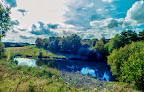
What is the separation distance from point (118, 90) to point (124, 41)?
51.2 meters

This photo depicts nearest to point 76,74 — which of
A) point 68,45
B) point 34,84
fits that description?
point 34,84

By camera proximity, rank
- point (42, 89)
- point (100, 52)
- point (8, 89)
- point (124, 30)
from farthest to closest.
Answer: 1. point (100, 52)
2. point (124, 30)
3. point (42, 89)
4. point (8, 89)

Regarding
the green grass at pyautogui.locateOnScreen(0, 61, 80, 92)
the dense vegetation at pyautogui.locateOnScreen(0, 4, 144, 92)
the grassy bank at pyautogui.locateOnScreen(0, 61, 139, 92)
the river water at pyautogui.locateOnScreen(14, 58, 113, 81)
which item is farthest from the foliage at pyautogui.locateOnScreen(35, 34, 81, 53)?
the green grass at pyautogui.locateOnScreen(0, 61, 80, 92)

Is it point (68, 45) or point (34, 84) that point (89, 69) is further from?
point (68, 45)

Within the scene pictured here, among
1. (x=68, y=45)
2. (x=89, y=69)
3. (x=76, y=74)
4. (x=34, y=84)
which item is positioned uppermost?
(x=68, y=45)

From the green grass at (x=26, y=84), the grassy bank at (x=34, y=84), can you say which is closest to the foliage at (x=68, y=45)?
the grassy bank at (x=34, y=84)

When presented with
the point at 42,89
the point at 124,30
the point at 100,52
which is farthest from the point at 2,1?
the point at 100,52

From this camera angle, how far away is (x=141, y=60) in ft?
42.0

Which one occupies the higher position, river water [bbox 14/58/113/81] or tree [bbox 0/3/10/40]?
tree [bbox 0/3/10/40]

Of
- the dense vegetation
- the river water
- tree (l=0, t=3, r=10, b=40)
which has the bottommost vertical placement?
the river water

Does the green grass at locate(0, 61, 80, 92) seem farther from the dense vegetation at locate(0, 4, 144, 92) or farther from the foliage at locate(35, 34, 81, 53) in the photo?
the foliage at locate(35, 34, 81, 53)

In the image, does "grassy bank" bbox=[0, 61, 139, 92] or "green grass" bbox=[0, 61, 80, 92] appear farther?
"grassy bank" bbox=[0, 61, 139, 92]

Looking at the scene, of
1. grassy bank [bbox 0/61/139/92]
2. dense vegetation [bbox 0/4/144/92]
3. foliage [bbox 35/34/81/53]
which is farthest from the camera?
foliage [bbox 35/34/81/53]

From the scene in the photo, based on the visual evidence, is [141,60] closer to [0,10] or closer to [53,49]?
[0,10]
